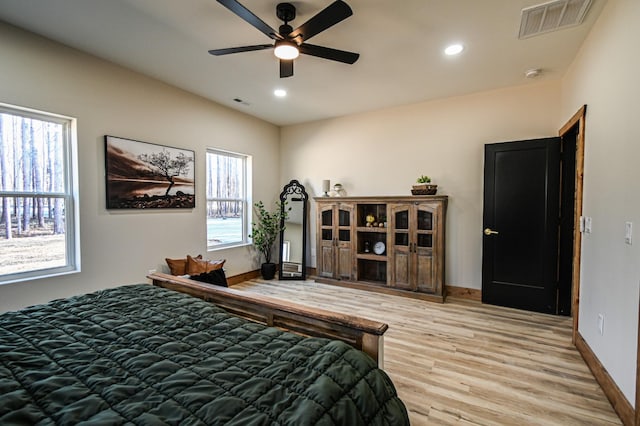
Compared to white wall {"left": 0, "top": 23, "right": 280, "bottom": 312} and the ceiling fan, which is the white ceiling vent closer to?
the ceiling fan

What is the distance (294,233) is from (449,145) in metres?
→ 3.00

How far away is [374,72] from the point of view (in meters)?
3.51

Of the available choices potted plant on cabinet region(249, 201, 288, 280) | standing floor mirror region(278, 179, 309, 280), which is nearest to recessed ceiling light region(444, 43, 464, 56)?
standing floor mirror region(278, 179, 309, 280)

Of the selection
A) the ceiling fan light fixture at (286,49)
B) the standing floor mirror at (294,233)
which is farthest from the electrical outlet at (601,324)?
the standing floor mirror at (294,233)

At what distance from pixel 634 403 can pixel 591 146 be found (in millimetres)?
1939

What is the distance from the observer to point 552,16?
2.46 metres

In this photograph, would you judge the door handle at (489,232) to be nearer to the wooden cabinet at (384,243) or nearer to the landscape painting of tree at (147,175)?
the wooden cabinet at (384,243)

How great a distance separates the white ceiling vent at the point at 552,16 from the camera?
7.55 ft

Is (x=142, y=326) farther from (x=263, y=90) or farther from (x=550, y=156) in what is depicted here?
(x=550, y=156)

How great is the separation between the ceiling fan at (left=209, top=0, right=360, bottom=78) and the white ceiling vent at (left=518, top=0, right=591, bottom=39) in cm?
144

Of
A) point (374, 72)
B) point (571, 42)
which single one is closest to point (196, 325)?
point (374, 72)

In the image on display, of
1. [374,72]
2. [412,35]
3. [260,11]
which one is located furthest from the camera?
[374,72]

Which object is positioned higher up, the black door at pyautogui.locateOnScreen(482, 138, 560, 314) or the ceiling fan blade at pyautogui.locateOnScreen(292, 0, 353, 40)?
the ceiling fan blade at pyautogui.locateOnScreen(292, 0, 353, 40)

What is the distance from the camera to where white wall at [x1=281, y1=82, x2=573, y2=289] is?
3.94 metres
